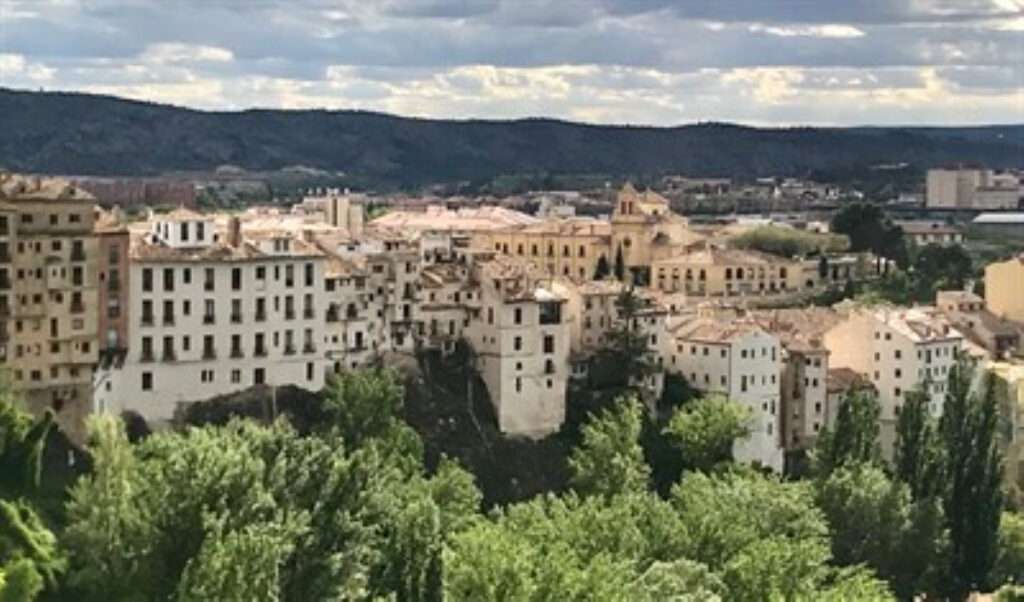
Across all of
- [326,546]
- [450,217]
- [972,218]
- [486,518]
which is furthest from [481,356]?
[972,218]

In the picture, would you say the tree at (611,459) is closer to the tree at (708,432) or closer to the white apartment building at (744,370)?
the tree at (708,432)

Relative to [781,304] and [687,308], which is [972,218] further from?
[687,308]

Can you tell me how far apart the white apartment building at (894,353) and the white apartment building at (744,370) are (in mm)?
5580

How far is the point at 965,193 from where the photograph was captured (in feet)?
621

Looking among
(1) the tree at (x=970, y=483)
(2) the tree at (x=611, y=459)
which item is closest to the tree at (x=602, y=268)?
(2) the tree at (x=611, y=459)

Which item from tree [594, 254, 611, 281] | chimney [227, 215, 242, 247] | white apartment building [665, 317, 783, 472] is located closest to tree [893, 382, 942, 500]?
white apartment building [665, 317, 783, 472]

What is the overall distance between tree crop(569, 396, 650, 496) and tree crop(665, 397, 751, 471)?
6.38 feet

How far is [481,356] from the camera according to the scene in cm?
6556

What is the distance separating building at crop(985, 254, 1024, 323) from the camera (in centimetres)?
8869

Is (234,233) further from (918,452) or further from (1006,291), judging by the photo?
(1006,291)

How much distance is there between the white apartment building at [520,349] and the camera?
64688mm

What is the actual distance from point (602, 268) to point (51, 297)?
38.2m

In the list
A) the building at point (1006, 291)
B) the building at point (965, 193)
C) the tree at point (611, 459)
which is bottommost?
the tree at point (611, 459)

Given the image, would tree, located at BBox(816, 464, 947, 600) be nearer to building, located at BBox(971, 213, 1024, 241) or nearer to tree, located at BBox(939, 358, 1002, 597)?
tree, located at BBox(939, 358, 1002, 597)
